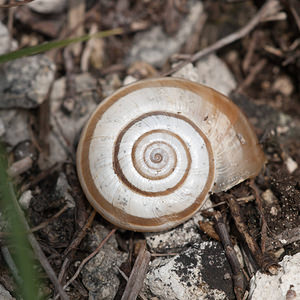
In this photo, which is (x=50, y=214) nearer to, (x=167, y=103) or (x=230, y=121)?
(x=167, y=103)

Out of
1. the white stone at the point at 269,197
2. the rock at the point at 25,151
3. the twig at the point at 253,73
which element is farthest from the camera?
the twig at the point at 253,73

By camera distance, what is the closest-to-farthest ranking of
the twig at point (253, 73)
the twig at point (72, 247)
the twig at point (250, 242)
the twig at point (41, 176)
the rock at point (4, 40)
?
the twig at point (250, 242) → the twig at point (72, 247) → the twig at point (41, 176) → the rock at point (4, 40) → the twig at point (253, 73)

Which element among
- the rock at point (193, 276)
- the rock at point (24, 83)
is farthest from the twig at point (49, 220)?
the rock at point (24, 83)

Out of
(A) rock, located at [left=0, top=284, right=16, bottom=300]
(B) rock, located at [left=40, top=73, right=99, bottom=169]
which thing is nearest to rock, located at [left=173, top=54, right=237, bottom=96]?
(B) rock, located at [left=40, top=73, right=99, bottom=169]

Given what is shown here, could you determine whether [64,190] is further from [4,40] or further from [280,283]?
[280,283]

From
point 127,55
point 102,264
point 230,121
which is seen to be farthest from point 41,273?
point 127,55

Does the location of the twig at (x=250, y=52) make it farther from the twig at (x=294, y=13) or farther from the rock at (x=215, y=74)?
the twig at (x=294, y=13)
